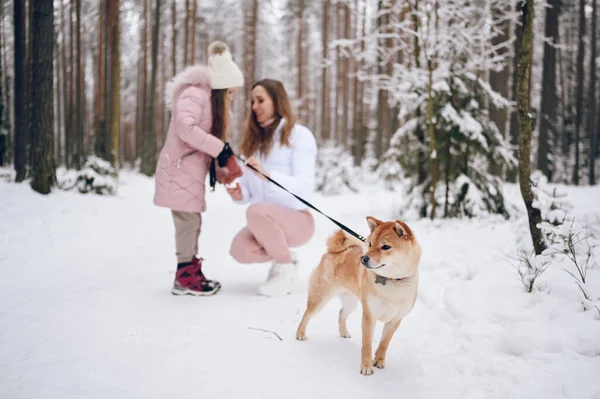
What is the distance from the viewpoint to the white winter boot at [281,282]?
443 centimetres

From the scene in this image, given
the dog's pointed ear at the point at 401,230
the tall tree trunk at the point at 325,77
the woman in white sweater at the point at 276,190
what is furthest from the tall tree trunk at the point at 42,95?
the tall tree trunk at the point at 325,77

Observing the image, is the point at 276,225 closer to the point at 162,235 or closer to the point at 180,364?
the point at 180,364

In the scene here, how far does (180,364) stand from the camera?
2754 millimetres

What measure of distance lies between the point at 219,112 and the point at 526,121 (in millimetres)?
3474

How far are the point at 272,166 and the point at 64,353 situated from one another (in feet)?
9.00

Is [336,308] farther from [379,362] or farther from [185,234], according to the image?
[185,234]

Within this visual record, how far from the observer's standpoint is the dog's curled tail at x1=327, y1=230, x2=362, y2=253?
10.8ft

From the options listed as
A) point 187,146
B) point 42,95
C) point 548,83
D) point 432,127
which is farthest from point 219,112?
point 548,83

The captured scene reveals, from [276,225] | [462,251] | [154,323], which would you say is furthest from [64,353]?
[462,251]

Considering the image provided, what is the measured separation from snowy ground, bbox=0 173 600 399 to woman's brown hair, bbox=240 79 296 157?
1720 mm

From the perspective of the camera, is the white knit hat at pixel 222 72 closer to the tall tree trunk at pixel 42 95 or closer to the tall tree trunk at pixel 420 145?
the tall tree trunk at pixel 420 145

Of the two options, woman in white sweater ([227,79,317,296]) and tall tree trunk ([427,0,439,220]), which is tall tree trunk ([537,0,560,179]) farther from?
woman in white sweater ([227,79,317,296])

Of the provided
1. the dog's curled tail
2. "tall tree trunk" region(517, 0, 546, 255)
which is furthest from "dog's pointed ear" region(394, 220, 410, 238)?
"tall tree trunk" region(517, 0, 546, 255)

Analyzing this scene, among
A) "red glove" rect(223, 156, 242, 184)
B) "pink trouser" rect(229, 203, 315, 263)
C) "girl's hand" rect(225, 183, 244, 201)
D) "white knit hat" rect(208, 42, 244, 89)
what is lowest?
"pink trouser" rect(229, 203, 315, 263)
